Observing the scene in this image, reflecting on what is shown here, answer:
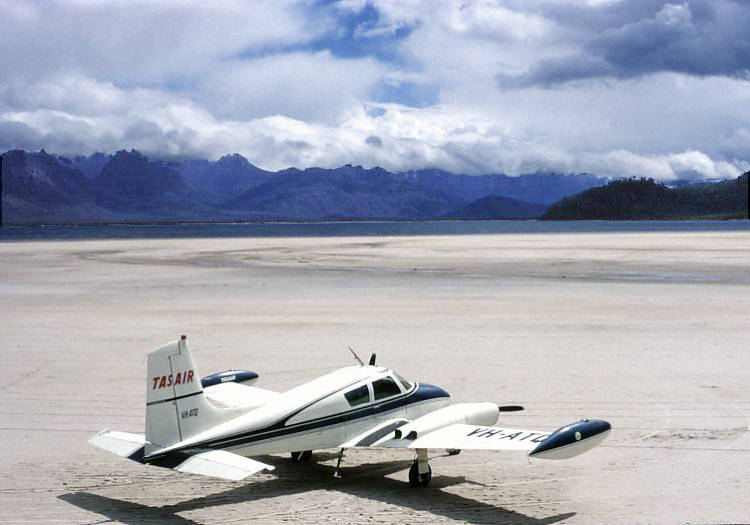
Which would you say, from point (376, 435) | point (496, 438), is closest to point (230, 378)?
point (376, 435)

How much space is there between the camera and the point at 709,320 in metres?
31.8

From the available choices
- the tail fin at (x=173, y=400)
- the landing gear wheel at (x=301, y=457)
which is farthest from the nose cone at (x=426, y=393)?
the tail fin at (x=173, y=400)

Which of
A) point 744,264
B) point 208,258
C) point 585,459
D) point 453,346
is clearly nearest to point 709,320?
point 453,346

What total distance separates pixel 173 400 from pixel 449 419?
472cm

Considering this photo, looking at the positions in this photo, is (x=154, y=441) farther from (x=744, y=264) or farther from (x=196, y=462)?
(x=744, y=264)

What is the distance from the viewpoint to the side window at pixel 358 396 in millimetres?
13969

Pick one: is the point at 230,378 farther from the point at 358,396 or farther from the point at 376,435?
the point at 376,435

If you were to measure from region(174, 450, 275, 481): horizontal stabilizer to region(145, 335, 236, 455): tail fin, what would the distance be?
1.97 feet

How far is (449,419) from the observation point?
46.9 feet

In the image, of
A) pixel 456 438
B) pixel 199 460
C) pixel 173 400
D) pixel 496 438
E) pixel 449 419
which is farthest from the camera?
pixel 449 419

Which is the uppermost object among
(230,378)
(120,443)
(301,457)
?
(230,378)

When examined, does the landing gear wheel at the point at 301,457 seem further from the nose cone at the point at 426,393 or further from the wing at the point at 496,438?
the nose cone at the point at 426,393

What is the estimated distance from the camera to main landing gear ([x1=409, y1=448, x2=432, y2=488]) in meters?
13.8

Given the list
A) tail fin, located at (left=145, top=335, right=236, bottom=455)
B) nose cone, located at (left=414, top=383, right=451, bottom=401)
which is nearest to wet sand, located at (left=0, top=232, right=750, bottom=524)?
tail fin, located at (left=145, top=335, right=236, bottom=455)
